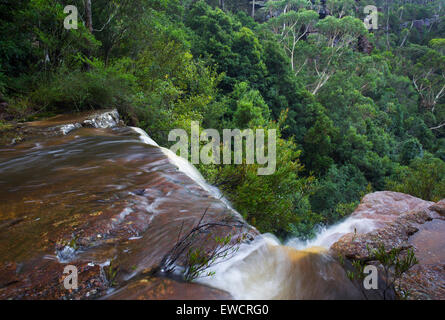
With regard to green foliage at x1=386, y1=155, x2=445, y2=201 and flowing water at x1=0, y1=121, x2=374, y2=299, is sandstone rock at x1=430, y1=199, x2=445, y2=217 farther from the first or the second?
green foliage at x1=386, y1=155, x2=445, y2=201

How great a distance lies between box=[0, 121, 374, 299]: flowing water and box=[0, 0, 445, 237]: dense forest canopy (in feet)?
8.85

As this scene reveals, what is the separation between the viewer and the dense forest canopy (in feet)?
23.5

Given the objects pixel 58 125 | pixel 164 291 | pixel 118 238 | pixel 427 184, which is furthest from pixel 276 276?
pixel 427 184

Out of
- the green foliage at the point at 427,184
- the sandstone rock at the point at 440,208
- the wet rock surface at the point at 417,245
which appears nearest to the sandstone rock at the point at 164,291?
the wet rock surface at the point at 417,245

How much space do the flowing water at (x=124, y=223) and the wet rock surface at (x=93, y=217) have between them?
0.01 m

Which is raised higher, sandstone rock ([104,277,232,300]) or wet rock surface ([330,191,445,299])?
sandstone rock ([104,277,232,300])

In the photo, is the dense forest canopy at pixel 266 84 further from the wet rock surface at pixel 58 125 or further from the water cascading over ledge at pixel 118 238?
the water cascading over ledge at pixel 118 238

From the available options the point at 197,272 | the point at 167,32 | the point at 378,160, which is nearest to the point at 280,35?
the point at 378,160

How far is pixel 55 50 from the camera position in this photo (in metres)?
8.23

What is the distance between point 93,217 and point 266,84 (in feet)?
65.9

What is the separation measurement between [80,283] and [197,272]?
833 mm

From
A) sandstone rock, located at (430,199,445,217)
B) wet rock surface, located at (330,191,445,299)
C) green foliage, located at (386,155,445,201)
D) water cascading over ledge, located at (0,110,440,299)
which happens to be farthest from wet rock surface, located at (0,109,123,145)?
green foliage, located at (386,155,445,201)

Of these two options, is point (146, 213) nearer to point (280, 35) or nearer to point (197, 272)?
point (197, 272)

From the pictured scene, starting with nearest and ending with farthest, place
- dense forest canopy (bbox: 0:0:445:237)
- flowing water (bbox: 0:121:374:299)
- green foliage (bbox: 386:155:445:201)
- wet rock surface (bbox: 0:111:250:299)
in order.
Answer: wet rock surface (bbox: 0:111:250:299) < flowing water (bbox: 0:121:374:299) < dense forest canopy (bbox: 0:0:445:237) < green foliage (bbox: 386:155:445:201)
